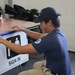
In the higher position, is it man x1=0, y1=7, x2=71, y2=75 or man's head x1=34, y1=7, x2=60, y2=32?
man's head x1=34, y1=7, x2=60, y2=32

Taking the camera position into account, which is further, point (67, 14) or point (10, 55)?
point (67, 14)

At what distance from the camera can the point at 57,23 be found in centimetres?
188

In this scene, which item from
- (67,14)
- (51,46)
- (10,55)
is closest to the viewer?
(51,46)

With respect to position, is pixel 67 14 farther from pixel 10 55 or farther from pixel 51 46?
pixel 51 46

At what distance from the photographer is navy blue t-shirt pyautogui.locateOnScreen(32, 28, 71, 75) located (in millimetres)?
1787

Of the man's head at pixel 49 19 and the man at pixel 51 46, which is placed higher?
the man's head at pixel 49 19

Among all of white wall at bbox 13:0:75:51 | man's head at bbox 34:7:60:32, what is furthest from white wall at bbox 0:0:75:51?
man's head at bbox 34:7:60:32

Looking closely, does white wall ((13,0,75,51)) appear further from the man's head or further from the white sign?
the man's head

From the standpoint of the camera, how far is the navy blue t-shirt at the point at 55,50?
1787 mm

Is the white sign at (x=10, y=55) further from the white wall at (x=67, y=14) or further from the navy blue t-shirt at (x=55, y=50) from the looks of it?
the white wall at (x=67, y=14)

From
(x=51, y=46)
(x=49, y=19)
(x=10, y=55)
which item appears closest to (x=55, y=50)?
(x=51, y=46)

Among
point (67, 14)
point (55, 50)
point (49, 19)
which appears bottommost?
point (55, 50)

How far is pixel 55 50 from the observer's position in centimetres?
183

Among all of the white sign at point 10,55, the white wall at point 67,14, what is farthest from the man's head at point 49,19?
the white wall at point 67,14
